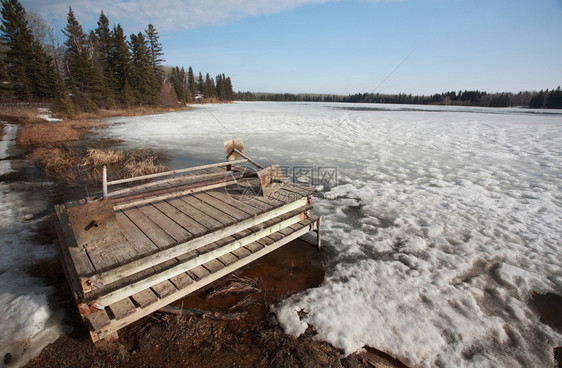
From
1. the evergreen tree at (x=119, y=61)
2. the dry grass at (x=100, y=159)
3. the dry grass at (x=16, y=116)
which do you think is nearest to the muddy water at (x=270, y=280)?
the dry grass at (x=100, y=159)

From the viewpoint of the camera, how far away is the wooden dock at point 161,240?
8.52 feet

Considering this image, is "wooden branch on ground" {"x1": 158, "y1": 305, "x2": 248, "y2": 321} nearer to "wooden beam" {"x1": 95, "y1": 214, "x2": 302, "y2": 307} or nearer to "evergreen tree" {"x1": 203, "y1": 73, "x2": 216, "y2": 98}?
"wooden beam" {"x1": 95, "y1": 214, "x2": 302, "y2": 307}

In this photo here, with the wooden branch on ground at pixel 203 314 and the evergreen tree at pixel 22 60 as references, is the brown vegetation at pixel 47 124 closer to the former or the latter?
the evergreen tree at pixel 22 60

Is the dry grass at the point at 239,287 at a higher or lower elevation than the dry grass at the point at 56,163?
lower

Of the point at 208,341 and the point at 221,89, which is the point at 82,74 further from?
the point at 221,89

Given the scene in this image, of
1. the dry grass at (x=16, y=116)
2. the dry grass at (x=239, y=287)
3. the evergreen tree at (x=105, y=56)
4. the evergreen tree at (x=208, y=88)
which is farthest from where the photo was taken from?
the evergreen tree at (x=208, y=88)

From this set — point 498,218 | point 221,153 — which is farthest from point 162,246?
point 221,153

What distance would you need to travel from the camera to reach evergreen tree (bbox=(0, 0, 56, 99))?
31547 millimetres

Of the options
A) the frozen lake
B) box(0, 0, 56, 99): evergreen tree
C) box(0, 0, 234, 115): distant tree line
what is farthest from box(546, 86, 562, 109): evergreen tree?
box(0, 0, 56, 99): evergreen tree

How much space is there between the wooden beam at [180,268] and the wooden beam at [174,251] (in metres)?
0.12

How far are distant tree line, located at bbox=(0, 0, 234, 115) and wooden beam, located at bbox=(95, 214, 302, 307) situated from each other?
29.1 metres

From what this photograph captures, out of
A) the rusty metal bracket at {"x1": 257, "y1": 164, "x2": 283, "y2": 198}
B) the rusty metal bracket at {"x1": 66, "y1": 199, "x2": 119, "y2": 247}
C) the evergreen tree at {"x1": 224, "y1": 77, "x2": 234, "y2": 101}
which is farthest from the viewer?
the evergreen tree at {"x1": 224, "y1": 77, "x2": 234, "y2": 101}

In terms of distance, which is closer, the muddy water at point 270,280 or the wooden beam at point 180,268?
the wooden beam at point 180,268

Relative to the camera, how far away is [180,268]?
10.2ft
